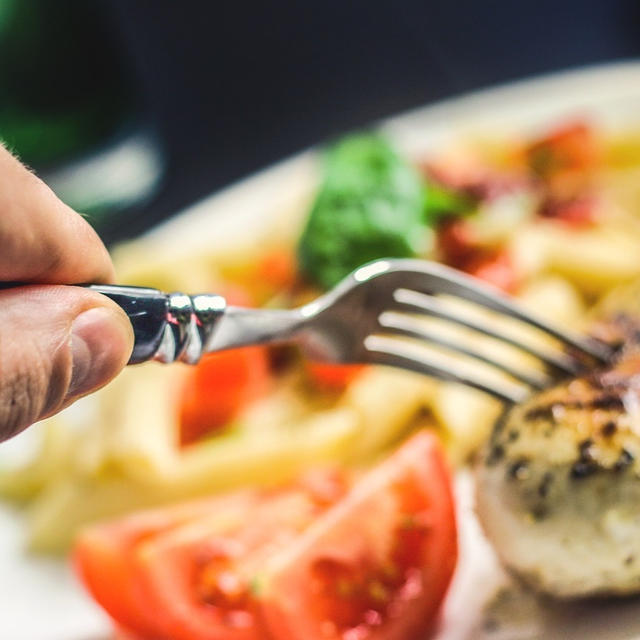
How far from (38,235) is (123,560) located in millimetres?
1056

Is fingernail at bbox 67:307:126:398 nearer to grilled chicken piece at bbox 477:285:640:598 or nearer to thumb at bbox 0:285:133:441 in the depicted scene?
thumb at bbox 0:285:133:441

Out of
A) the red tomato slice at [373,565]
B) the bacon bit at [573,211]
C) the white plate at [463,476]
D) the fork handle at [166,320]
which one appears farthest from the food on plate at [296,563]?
the bacon bit at [573,211]

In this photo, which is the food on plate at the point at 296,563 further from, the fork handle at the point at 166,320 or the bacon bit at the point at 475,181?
the bacon bit at the point at 475,181

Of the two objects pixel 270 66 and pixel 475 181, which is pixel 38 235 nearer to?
pixel 475 181

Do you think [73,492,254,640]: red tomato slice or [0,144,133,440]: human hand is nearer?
[0,144,133,440]: human hand

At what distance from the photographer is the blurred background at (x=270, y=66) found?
5445 millimetres

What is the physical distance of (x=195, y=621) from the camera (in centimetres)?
192

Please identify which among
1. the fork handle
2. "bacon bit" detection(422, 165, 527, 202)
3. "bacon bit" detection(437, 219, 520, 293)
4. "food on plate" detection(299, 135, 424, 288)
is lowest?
"bacon bit" detection(437, 219, 520, 293)

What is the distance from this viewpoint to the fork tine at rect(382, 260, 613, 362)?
193 centimetres

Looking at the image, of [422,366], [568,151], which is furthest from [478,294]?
[568,151]

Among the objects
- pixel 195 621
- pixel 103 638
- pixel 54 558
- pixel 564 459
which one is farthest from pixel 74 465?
pixel 564 459

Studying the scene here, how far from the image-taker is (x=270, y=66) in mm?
6426

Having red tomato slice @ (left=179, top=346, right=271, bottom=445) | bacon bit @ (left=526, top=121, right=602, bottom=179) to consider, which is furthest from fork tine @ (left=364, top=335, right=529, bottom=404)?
bacon bit @ (left=526, top=121, right=602, bottom=179)

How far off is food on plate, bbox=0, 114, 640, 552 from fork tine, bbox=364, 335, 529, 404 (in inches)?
10.1
